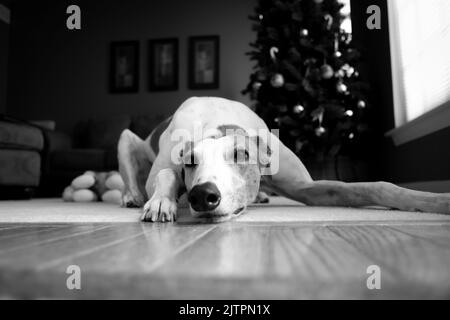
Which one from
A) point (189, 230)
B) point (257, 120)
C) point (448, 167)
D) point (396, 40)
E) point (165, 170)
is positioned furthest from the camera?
point (396, 40)

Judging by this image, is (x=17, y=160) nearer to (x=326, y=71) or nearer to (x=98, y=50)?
(x=326, y=71)

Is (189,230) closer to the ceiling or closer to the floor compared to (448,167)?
closer to the floor

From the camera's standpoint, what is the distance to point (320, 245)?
2.16 ft

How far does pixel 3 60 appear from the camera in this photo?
21.2 feet

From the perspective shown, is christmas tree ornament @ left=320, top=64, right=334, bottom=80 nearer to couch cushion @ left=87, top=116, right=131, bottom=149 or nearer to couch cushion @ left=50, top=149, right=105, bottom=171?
couch cushion @ left=50, top=149, right=105, bottom=171

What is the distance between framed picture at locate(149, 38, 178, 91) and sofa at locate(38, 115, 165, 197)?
0.68 metres

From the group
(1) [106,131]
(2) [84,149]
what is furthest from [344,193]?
(1) [106,131]

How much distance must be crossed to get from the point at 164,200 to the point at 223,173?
241 millimetres

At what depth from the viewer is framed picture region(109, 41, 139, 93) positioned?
5965 millimetres

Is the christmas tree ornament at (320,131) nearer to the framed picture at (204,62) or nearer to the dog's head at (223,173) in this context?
the dog's head at (223,173)
